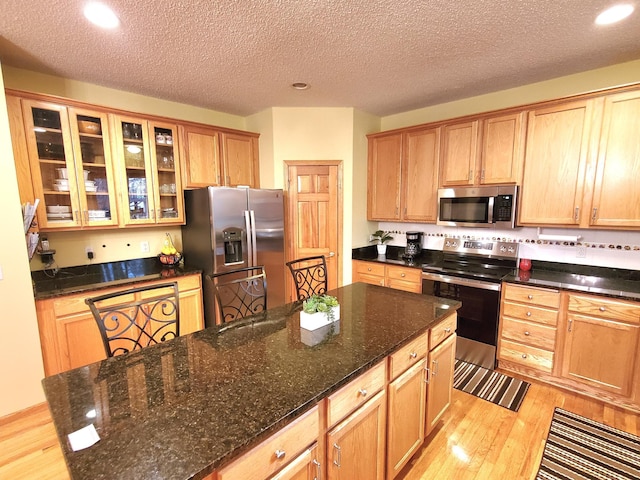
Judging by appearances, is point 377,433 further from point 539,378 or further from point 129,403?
point 539,378

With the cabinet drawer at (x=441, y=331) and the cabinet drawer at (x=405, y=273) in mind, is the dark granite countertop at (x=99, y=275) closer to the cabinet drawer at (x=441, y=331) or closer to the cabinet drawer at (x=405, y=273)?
the cabinet drawer at (x=405, y=273)

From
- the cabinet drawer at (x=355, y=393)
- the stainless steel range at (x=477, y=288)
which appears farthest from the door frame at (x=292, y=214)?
the cabinet drawer at (x=355, y=393)

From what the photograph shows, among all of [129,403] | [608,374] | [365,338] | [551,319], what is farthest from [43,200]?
[608,374]

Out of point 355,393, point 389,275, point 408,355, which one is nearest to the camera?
point 355,393

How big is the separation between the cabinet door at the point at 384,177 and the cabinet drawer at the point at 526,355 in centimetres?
167

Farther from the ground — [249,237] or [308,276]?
[249,237]

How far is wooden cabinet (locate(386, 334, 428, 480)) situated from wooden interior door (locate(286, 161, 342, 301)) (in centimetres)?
208

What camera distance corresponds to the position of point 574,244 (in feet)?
8.95

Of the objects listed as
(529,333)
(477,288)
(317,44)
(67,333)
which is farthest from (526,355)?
(67,333)

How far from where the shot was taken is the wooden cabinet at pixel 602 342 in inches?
84.3

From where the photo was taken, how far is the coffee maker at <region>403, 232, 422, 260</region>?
139 inches

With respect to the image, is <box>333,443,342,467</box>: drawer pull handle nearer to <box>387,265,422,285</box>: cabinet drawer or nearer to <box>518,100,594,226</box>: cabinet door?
<box>387,265,422,285</box>: cabinet drawer

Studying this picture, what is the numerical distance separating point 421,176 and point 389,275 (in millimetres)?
1146

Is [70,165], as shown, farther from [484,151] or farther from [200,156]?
[484,151]
